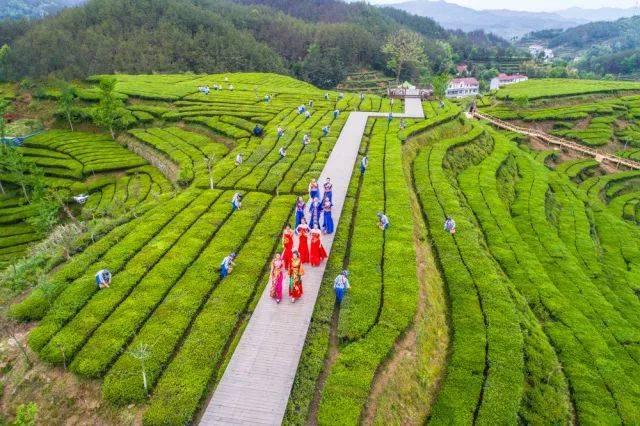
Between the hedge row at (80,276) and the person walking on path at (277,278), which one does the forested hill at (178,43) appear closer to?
the hedge row at (80,276)

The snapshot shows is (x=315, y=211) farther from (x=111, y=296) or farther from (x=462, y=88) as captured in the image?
(x=462, y=88)

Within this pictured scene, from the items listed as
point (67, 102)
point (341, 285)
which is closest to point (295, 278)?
point (341, 285)

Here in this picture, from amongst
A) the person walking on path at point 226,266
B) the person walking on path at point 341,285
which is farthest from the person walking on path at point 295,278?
the person walking on path at point 226,266

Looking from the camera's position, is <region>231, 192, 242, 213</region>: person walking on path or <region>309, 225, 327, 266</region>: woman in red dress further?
<region>231, 192, 242, 213</region>: person walking on path

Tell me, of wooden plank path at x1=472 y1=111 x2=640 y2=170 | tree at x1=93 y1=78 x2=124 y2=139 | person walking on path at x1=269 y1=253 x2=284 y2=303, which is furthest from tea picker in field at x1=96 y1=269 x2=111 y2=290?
wooden plank path at x1=472 y1=111 x2=640 y2=170

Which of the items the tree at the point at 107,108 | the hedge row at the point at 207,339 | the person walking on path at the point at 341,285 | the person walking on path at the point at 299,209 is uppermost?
the tree at the point at 107,108

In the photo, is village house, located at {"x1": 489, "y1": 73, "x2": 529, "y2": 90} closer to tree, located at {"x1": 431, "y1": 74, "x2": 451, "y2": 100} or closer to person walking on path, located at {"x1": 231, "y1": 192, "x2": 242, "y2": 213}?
tree, located at {"x1": 431, "y1": 74, "x2": 451, "y2": 100}
